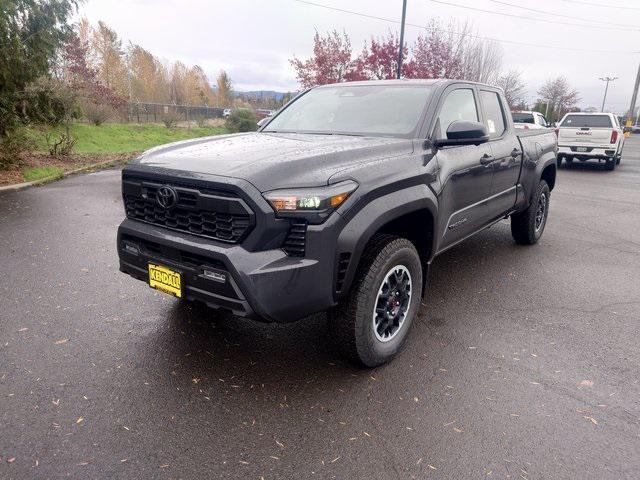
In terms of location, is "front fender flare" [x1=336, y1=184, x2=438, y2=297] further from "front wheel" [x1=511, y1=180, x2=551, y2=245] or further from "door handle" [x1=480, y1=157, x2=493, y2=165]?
"front wheel" [x1=511, y1=180, x2=551, y2=245]

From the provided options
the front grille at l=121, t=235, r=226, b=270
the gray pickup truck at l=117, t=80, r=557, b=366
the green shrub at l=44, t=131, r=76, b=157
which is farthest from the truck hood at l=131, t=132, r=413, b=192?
the green shrub at l=44, t=131, r=76, b=157

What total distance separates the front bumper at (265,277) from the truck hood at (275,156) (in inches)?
13.7

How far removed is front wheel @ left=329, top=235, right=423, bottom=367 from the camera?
2885 millimetres

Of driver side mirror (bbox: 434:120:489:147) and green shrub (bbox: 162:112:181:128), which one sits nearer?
driver side mirror (bbox: 434:120:489:147)

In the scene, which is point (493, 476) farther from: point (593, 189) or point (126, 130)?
point (126, 130)

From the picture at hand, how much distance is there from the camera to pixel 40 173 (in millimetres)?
10914

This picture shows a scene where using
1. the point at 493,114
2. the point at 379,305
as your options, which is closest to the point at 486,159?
the point at 493,114

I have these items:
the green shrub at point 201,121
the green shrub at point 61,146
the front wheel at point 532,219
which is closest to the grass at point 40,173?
the green shrub at point 61,146

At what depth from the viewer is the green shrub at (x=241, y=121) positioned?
2500cm

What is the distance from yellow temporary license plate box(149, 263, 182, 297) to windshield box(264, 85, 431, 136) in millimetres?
1787

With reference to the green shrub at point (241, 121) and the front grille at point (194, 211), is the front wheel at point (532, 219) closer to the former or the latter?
the front grille at point (194, 211)

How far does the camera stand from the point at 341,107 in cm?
417

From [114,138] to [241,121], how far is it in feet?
22.5

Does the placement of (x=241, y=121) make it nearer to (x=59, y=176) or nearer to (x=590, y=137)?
(x=59, y=176)
